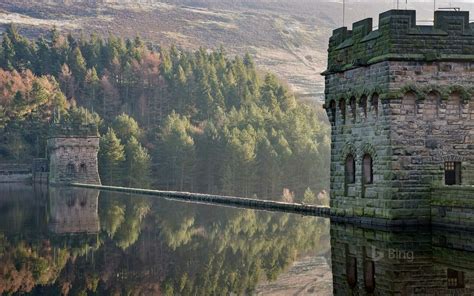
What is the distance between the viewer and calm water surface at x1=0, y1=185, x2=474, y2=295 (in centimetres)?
1205

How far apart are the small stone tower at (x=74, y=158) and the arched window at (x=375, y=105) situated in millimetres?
47564

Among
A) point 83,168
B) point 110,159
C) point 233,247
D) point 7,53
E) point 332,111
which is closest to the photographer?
point 233,247

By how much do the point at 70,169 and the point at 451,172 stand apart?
49250 millimetres

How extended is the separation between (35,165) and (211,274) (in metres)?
66.2

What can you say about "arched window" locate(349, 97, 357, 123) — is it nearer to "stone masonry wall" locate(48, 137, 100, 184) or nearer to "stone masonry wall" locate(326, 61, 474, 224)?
"stone masonry wall" locate(326, 61, 474, 224)

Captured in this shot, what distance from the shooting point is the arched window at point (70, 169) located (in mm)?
66188

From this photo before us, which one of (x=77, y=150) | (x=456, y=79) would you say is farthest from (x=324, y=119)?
(x=456, y=79)

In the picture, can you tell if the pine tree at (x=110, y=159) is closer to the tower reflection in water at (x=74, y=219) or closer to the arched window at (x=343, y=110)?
the tower reflection in water at (x=74, y=219)

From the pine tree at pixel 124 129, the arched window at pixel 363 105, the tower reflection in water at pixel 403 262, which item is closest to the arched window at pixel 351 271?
the tower reflection in water at pixel 403 262

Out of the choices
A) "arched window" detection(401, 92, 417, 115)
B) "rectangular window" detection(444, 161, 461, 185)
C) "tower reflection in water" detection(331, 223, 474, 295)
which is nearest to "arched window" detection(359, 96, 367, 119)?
"arched window" detection(401, 92, 417, 115)

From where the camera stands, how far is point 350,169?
74.3 feet

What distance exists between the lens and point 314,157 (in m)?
83.4

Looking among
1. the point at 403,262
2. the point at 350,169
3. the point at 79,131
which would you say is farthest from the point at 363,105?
the point at 79,131

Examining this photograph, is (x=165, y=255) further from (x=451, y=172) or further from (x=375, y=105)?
(x=451, y=172)
